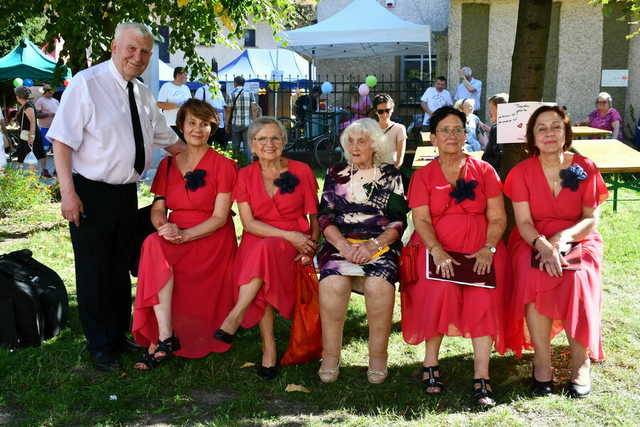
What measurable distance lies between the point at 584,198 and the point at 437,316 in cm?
108

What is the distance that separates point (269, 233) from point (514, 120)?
1.72 m

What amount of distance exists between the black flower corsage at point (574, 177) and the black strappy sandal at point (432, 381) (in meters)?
1.27

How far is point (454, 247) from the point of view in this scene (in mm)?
4082

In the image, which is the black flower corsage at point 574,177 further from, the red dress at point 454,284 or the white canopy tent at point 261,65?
the white canopy tent at point 261,65

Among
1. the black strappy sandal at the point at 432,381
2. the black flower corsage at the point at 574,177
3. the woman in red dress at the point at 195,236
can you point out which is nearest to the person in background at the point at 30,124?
the woman in red dress at the point at 195,236

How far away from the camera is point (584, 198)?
4055 mm

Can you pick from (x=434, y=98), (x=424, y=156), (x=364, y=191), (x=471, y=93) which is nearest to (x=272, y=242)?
(x=364, y=191)

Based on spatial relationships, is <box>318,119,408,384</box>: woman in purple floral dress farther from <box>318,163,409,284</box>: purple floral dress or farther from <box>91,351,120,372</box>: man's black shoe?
<box>91,351,120,372</box>: man's black shoe

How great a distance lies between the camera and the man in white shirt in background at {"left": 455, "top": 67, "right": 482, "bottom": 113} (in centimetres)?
1458

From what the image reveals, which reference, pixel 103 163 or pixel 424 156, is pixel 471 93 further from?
pixel 103 163

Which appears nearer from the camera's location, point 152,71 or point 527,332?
point 527,332

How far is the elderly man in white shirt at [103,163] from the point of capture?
4051 millimetres

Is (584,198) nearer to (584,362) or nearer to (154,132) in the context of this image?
(584,362)

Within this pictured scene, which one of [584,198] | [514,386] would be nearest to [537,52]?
[584,198]
